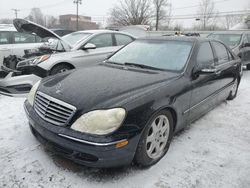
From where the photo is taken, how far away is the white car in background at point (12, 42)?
6.43 metres

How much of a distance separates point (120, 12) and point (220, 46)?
139ft

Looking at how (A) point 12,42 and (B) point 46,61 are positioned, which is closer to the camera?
(B) point 46,61

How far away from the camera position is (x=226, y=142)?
11.2 feet

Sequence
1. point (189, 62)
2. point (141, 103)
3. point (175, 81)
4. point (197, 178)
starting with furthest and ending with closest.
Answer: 1. point (189, 62)
2. point (175, 81)
3. point (197, 178)
4. point (141, 103)

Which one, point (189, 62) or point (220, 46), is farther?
point (220, 46)

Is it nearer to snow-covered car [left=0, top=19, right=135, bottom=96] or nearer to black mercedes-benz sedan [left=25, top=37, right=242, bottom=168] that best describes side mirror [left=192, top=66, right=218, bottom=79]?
black mercedes-benz sedan [left=25, top=37, right=242, bottom=168]

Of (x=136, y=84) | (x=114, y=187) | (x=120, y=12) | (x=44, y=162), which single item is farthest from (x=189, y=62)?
(x=120, y=12)

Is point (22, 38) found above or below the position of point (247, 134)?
above

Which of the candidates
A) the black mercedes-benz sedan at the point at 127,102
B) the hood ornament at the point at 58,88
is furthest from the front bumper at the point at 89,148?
the hood ornament at the point at 58,88

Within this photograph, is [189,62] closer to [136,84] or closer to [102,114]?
[136,84]

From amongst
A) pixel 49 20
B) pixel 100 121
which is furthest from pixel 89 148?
pixel 49 20

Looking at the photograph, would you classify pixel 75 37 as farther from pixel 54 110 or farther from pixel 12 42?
pixel 54 110

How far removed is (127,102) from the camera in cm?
235

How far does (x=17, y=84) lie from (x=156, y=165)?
12.6ft
